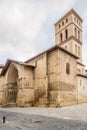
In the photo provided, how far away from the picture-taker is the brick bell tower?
1318 inches

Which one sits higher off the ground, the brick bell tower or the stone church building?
the brick bell tower

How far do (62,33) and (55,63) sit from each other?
19303 millimetres

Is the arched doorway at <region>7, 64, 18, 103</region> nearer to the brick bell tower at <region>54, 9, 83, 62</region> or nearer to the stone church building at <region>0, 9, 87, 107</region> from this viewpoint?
the stone church building at <region>0, 9, 87, 107</region>

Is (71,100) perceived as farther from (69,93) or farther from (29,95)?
(29,95)

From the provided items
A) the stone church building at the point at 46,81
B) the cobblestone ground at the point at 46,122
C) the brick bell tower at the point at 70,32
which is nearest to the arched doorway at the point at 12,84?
the stone church building at the point at 46,81

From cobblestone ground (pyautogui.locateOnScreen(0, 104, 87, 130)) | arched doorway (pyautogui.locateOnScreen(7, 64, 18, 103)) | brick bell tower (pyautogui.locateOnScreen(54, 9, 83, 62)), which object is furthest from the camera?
brick bell tower (pyautogui.locateOnScreen(54, 9, 83, 62))

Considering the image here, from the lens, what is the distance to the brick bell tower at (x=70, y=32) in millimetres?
33469

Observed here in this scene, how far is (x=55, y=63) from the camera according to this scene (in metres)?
18.7

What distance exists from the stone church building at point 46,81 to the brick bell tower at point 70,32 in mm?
10950

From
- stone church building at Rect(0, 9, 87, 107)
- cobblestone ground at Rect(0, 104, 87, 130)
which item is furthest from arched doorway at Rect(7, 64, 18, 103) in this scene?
cobblestone ground at Rect(0, 104, 87, 130)

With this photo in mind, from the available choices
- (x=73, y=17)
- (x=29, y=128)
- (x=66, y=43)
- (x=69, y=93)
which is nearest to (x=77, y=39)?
(x=66, y=43)

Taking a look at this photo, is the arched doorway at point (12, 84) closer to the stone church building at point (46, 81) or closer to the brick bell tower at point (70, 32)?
the stone church building at point (46, 81)

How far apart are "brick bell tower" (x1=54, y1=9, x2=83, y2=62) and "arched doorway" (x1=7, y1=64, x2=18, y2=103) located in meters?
14.0

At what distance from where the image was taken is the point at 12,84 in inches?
934
